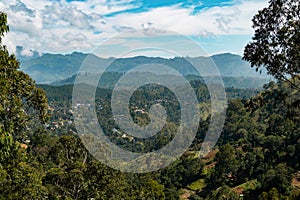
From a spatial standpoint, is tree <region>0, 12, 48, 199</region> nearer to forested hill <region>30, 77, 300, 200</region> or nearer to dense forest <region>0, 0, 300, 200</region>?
dense forest <region>0, 0, 300, 200</region>

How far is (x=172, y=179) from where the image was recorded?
4344cm

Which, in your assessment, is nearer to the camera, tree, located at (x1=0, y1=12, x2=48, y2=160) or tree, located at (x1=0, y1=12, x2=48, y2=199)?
tree, located at (x1=0, y1=12, x2=48, y2=160)

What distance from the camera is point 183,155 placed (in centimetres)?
5469

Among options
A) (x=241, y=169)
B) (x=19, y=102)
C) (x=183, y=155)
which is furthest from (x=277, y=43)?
(x=183, y=155)

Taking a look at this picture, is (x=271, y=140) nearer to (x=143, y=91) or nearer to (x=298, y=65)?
(x=298, y=65)

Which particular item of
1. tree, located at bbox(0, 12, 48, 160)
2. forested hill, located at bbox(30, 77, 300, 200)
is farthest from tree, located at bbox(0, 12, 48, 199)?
forested hill, located at bbox(30, 77, 300, 200)

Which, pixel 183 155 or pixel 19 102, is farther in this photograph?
pixel 183 155

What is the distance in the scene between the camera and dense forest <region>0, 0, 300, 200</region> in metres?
7.59

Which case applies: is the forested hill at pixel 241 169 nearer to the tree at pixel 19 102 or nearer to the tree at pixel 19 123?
the tree at pixel 19 123

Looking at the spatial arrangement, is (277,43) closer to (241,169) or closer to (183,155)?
(241,169)

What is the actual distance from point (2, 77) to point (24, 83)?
10.4ft

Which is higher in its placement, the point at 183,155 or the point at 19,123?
the point at 19,123

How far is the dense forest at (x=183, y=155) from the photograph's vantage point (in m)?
7.59

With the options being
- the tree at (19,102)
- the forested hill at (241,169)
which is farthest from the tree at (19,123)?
the forested hill at (241,169)
